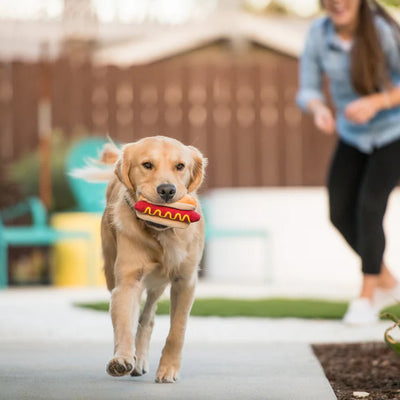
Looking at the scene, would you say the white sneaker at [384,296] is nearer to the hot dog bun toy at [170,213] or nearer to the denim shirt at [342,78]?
the denim shirt at [342,78]

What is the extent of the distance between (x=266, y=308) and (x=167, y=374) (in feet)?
10.2

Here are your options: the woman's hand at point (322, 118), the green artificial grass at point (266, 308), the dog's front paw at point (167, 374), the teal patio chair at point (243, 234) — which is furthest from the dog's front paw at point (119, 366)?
the teal patio chair at point (243, 234)

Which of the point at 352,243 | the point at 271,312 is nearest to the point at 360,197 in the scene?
the point at 352,243

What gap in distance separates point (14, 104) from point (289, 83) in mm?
3407

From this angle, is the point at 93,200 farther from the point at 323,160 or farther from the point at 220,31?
the point at 220,31

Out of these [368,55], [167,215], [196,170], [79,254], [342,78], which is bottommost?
[79,254]

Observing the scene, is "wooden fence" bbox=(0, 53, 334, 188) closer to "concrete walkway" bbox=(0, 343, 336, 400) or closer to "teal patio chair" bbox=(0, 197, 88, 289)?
"teal patio chair" bbox=(0, 197, 88, 289)

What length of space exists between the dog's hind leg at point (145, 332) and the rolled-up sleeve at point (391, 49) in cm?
214

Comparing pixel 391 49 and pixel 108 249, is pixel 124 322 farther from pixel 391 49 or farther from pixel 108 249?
pixel 391 49

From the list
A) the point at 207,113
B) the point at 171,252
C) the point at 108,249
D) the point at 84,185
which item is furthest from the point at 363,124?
the point at 207,113

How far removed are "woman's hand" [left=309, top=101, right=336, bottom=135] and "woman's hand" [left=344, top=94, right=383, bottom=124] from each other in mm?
102

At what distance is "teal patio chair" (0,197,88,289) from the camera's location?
30.8 feet

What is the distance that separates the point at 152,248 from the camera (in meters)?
3.69

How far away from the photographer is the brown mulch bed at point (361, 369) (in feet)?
11.9
